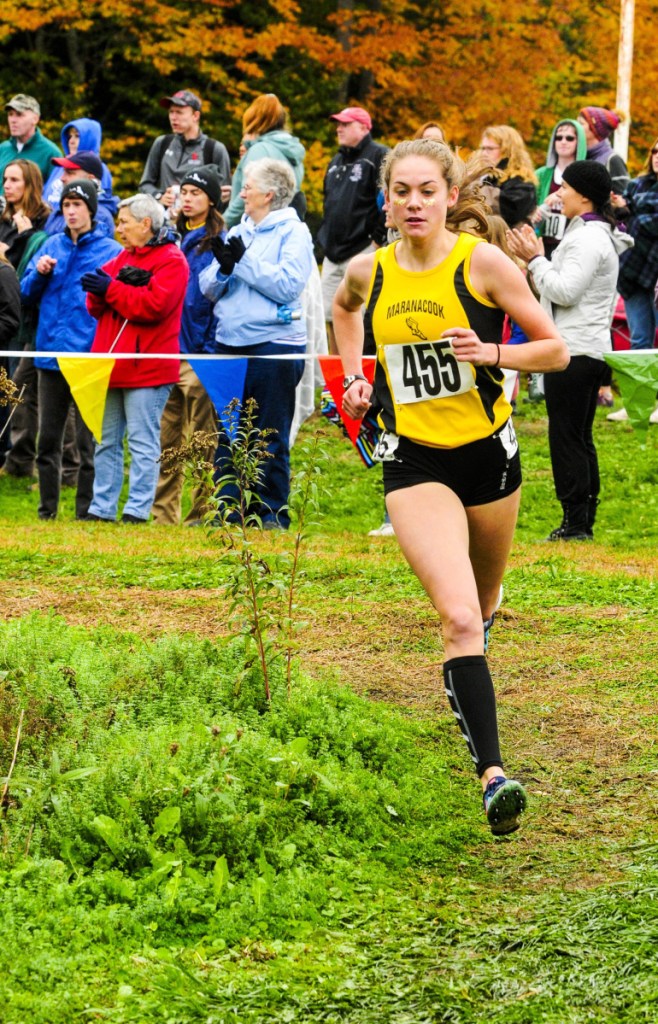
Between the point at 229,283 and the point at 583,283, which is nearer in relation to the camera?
the point at 583,283

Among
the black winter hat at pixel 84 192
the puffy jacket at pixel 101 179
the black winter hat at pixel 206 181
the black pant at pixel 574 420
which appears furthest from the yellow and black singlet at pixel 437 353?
the puffy jacket at pixel 101 179

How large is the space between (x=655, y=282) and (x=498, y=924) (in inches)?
362

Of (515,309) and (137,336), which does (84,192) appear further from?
(515,309)

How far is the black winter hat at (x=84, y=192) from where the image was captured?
11219 mm

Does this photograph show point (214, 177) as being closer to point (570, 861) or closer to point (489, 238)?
point (489, 238)

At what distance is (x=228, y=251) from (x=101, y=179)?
3.90 m

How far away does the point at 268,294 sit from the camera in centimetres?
1045

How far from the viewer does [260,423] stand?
10781 mm

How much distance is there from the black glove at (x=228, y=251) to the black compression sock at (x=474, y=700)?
581 centimetres

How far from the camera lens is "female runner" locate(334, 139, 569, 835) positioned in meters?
5.32

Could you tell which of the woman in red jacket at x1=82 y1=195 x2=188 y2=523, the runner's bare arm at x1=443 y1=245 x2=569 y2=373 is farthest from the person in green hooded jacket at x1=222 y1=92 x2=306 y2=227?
the runner's bare arm at x1=443 y1=245 x2=569 y2=373

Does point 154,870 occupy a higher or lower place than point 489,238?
lower

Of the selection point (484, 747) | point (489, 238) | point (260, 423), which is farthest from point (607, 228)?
point (484, 747)

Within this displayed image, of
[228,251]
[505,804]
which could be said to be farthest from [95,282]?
[505,804]
